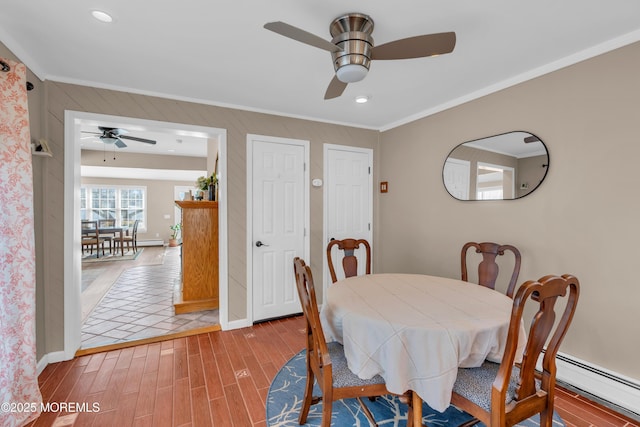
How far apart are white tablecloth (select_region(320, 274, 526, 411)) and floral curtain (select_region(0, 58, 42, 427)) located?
1.87 meters

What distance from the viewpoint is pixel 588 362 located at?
203 cm

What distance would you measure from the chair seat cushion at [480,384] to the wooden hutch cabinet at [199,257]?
3197 mm

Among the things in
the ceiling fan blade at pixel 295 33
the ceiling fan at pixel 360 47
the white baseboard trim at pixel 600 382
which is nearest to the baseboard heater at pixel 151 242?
the ceiling fan at pixel 360 47

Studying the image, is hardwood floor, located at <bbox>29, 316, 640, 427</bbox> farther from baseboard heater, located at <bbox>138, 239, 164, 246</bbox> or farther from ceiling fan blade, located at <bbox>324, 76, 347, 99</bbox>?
baseboard heater, located at <bbox>138, 239, 164, 246</bbox>

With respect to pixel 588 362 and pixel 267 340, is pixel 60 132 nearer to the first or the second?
pixel 267 340

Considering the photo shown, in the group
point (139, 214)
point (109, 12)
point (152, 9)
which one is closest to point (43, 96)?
point (109, 12)

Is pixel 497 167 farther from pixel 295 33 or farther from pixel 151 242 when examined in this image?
pixel 151 242

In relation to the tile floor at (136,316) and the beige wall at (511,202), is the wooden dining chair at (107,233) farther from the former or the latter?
the beige wall at (511,202)

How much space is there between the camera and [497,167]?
258cm

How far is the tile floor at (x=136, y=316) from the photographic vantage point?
2971 mm

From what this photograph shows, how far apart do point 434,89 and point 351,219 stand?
71.1 inches

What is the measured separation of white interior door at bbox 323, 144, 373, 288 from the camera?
3.65m

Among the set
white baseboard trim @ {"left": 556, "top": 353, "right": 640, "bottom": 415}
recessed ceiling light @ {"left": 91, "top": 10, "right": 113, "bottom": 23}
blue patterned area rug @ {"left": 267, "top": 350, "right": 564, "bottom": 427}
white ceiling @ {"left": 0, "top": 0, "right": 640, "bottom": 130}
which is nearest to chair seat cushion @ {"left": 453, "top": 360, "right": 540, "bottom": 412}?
blue patterned area rug @ {"left": 267, "top": 350, "right": 564, "bottom": 427}

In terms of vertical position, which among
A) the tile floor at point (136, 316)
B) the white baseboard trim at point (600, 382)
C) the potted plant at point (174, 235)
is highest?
the potted plant at point (174, 235)
